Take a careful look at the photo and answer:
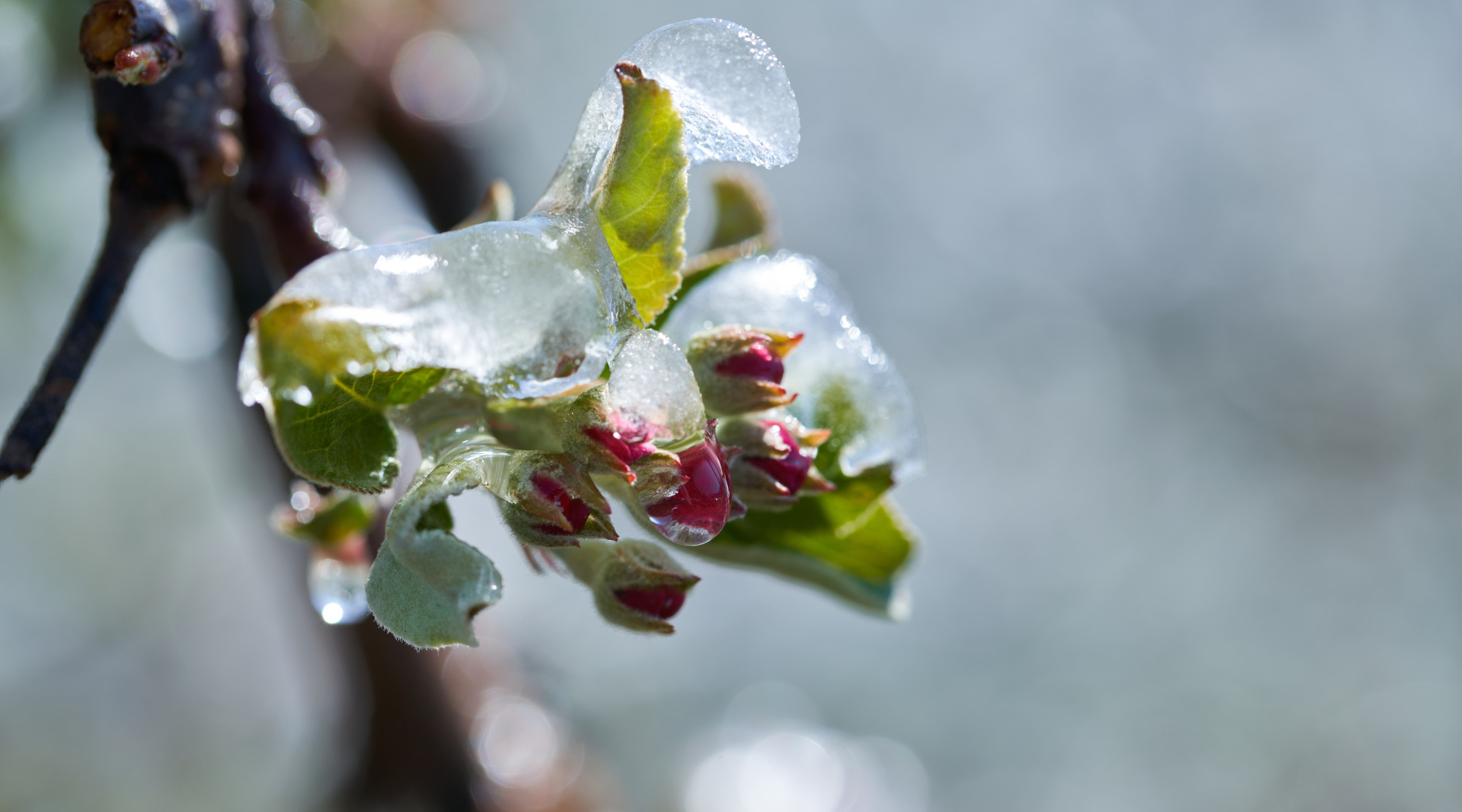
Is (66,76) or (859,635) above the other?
(859,635)

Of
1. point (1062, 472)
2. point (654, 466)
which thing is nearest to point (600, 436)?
point (654, 466)

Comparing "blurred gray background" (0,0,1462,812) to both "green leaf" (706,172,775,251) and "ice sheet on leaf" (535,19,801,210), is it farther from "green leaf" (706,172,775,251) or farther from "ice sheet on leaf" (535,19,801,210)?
"ice sheet on leaf" (535,19,801,210)

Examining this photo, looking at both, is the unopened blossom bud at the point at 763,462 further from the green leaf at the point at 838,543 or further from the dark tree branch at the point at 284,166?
the dark tree branch at the point at 284,166

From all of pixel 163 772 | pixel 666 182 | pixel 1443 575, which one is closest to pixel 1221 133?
pixel 1443 575

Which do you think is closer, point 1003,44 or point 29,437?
point 29,437

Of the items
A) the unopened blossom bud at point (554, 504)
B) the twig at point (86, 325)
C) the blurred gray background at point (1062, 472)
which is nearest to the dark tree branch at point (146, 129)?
the twig at point (86, 325)

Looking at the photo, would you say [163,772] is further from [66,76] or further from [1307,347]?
[1307,347]
